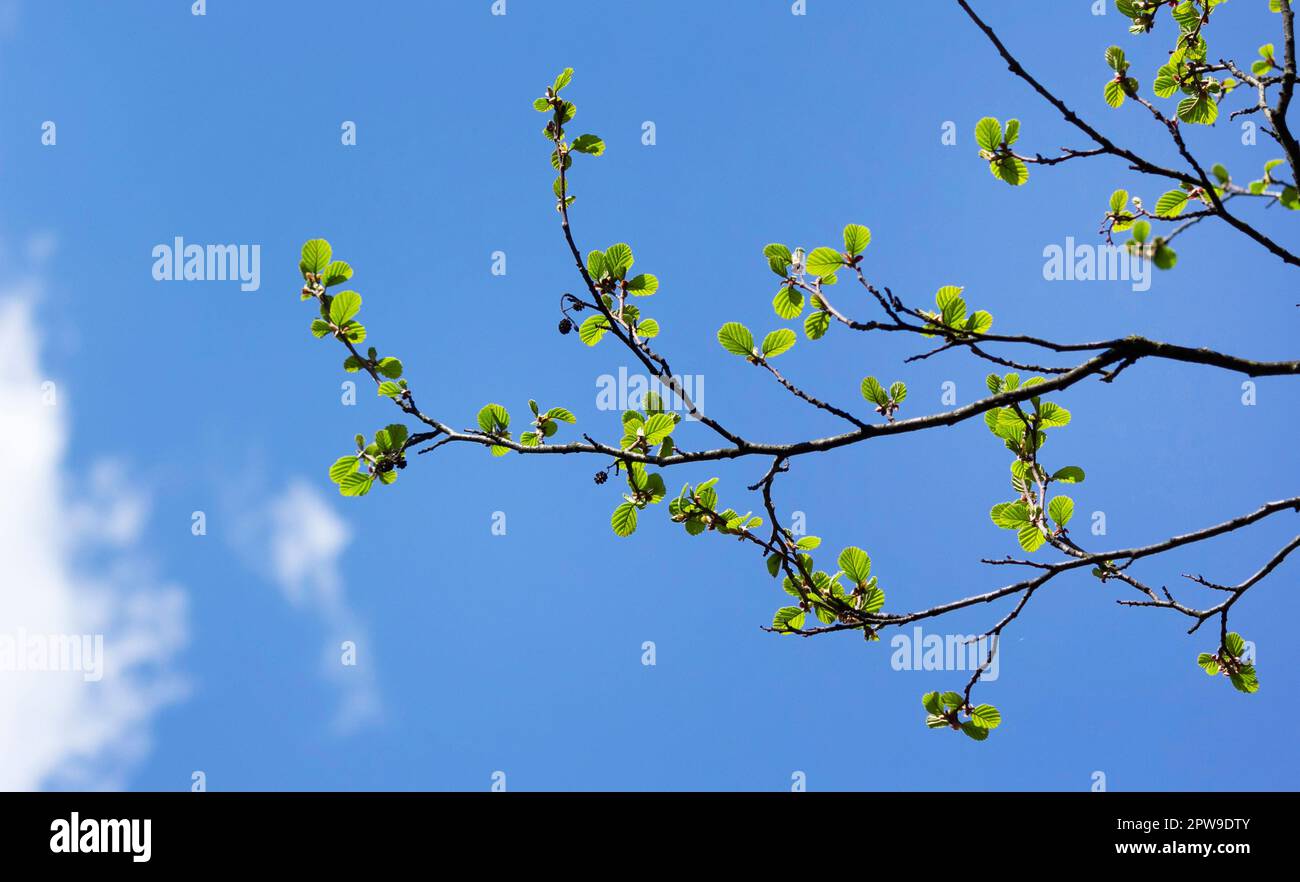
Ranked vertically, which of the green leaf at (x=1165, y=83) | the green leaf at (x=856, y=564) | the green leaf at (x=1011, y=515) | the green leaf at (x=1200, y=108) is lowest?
the green leaf at (x=856, y=564)

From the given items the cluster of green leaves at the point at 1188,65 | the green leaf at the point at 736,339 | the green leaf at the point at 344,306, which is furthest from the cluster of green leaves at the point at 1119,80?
the green leaf at the point at 344,306

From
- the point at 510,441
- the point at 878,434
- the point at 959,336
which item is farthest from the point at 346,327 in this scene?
the point at 959,336

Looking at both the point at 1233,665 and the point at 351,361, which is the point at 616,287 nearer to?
the point at 351,361

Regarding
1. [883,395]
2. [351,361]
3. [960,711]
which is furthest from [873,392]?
[351,361]

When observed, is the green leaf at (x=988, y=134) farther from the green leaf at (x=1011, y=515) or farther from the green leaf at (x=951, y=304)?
the green leaf at (x=1011, y=515)

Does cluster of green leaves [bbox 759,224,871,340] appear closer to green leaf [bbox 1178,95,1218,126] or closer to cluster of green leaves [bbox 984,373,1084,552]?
cluster of green leaves [bbox 984,373,1084,552]

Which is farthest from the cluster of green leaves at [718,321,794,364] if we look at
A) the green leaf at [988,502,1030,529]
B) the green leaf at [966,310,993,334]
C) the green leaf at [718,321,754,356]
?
the green leaf at [988,502,1030,529]

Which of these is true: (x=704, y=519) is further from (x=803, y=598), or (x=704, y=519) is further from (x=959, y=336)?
(x=959, y=336)

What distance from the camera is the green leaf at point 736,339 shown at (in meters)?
3.87

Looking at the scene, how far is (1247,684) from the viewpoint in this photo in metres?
4.33

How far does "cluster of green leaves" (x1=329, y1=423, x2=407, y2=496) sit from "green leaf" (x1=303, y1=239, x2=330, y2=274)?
79cm

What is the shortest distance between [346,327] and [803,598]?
257 centimetres

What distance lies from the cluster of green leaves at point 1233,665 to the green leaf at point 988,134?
9.34ft

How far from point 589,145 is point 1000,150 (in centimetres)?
217
